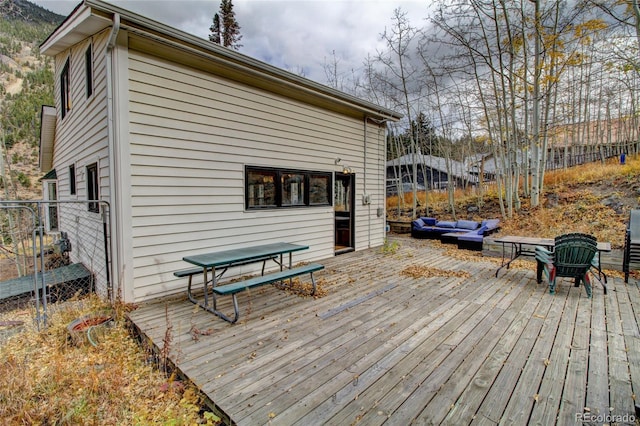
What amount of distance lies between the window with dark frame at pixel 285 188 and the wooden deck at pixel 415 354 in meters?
1.68

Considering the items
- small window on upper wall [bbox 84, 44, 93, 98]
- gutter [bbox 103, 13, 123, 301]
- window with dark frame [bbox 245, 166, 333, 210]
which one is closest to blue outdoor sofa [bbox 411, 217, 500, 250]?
window with dark frame [bbox 245, 166, 333, 210]

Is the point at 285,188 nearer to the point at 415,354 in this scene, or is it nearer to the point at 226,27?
the point at 415,354

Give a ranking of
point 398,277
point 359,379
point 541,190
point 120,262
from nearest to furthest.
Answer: point 359,379, point 120,262, point 398,277, point 541,190

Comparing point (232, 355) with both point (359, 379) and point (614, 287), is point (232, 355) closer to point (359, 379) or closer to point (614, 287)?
point (359, 379)

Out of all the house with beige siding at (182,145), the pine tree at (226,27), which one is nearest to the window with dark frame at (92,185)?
the house with beige siding at (182,145)

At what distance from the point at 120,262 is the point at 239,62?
135 inches

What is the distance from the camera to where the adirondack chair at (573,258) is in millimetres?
4051

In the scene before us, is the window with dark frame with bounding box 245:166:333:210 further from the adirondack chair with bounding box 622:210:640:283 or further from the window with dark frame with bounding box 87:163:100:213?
the adirondack chair with bounding box 622:210:640:283

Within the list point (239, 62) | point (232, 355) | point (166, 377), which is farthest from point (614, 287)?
point (239, 62)

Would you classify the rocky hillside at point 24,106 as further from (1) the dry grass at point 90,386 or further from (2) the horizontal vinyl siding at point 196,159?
(1) the dry grass at point 90,386

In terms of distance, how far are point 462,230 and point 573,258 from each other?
15.5 feet

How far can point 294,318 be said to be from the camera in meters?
3.44

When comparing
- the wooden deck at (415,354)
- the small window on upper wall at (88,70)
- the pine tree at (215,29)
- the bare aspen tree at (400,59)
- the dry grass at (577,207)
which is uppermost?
the pine tree at (215,29)

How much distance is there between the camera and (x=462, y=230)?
28.9 feet
